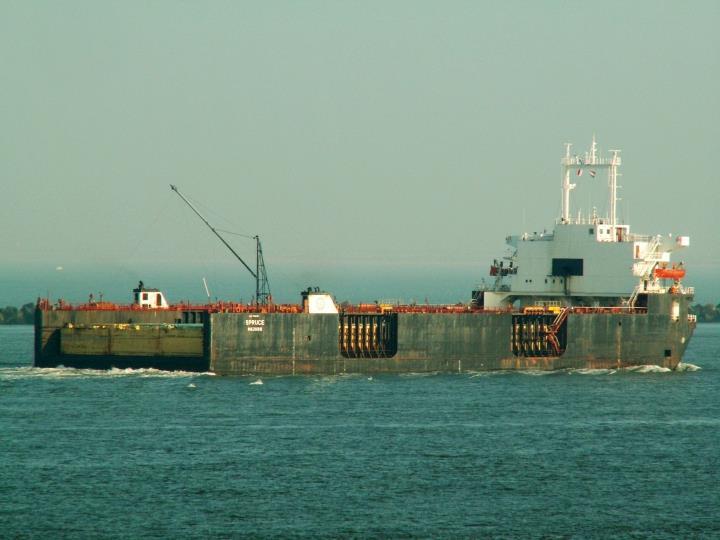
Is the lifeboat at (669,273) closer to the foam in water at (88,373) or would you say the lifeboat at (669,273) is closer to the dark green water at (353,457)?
the dark green water at (353,457)

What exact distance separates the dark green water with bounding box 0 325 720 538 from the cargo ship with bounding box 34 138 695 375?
1.73 meters

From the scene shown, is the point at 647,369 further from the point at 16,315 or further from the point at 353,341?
the point at 16,315

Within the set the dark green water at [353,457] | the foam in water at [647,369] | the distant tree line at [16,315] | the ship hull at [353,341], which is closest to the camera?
the dark green water at [353,457]

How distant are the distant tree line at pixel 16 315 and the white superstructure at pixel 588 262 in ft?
389

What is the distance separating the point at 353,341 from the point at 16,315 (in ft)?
405

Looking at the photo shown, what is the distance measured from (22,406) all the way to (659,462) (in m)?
29.0

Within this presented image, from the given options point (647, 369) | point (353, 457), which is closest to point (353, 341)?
point (647, 369)

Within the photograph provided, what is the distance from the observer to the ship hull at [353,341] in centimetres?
7431

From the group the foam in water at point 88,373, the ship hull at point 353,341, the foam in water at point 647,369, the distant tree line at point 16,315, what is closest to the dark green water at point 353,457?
the foam in water at point 88,373

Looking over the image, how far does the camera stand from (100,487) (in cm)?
4600


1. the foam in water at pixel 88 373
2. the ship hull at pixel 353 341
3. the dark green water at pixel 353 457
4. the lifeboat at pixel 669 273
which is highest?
the lifeboat at pixel 669 273

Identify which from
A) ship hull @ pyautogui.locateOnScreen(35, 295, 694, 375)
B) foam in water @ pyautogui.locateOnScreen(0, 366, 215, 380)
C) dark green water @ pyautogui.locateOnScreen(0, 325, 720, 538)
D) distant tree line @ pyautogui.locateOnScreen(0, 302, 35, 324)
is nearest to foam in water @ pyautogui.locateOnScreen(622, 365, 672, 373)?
ship hull @ pyautogui.locateOnScreen(35, 295, 694, 375)

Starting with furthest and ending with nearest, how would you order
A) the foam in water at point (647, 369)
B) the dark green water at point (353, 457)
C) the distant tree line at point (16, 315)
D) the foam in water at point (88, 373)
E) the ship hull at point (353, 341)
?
the distant tree line at point (16, 315) → the foam in water at point (647, 369) → the ship hull at point (353, 341) → the foam in water at point (88, 373) → the dark green water at point (353, 457)

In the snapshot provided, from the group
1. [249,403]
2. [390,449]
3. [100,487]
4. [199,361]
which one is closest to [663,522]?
[390,449]
